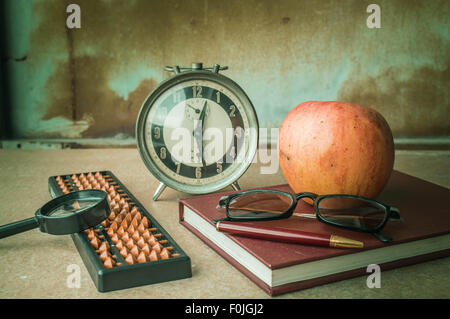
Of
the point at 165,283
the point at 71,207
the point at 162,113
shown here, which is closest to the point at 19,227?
the point at 71,207

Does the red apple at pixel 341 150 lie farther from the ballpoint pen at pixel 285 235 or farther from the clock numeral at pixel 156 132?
the clock numeral at pixel 156 132

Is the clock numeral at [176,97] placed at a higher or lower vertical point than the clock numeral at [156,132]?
higher

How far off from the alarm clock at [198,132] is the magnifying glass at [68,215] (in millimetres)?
271

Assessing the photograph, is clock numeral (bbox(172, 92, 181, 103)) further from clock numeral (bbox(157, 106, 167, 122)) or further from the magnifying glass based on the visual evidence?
the magnifying glass

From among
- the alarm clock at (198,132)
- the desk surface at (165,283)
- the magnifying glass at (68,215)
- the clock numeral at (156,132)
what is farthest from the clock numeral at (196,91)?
the magnifying glass at (68,215)

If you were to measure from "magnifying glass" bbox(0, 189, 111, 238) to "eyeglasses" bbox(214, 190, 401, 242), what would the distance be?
0.22m

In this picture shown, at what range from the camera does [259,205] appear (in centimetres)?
88

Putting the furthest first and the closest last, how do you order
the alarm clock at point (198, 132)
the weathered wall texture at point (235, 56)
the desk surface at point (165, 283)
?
the weathered wall texture at point (235, 56) < the alarm clock at point (198, 132) < the desk surface at point (165, 283)

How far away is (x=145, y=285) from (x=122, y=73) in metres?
1.50

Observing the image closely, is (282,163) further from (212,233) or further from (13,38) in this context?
(13,38)

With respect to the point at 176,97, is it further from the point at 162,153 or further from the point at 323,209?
the point at 323,209

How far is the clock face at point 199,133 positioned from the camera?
1135mm

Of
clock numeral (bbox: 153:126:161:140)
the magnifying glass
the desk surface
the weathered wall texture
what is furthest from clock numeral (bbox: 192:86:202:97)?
the weathered wall texture

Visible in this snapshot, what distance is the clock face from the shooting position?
1.13 m
